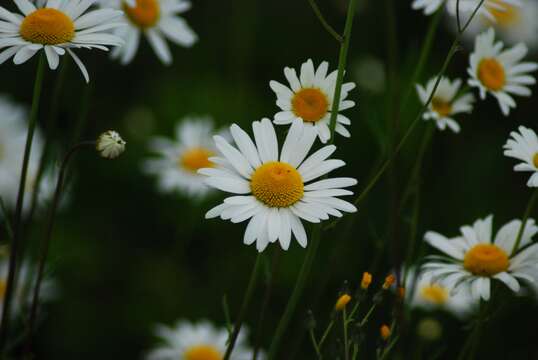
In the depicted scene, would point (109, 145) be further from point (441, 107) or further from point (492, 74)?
point (492, 74)

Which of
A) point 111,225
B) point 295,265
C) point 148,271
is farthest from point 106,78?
point 295,265

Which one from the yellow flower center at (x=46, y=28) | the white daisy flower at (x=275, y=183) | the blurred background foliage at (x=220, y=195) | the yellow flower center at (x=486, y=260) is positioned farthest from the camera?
the blurred background foliage at (x=220, y=195)

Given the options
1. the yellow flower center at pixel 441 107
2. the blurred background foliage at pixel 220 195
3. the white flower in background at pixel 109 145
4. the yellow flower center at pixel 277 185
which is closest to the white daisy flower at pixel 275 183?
the yellow flower center at pixel 277 185

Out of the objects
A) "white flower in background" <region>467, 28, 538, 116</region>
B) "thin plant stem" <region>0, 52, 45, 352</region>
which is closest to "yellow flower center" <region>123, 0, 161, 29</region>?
"thin plant stem" <region>0, 52, 45, 352</region>

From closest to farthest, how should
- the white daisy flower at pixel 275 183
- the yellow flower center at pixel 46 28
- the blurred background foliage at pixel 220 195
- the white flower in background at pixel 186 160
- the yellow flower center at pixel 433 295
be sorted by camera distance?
the white daisy flower at pixel 275 183, the yellow flower center at pixel 46 28, the yellow flower center at pixel 433 295, the blurred background foliage at pixel 220 195, the white flower in background at pixel 186 160

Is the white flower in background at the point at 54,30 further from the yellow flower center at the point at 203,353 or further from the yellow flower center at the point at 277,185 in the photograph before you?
the yellow flower center at the point at 203,353

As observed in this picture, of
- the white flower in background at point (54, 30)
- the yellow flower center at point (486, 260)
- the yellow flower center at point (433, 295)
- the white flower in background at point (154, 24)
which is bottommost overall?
the yellow flower center at point (433, 295)

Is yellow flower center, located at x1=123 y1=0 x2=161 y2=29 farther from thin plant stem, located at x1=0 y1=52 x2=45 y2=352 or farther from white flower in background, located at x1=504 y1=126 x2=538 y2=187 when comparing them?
white flower in background, located at x1=504 y1=126 x2=538 y2=187
